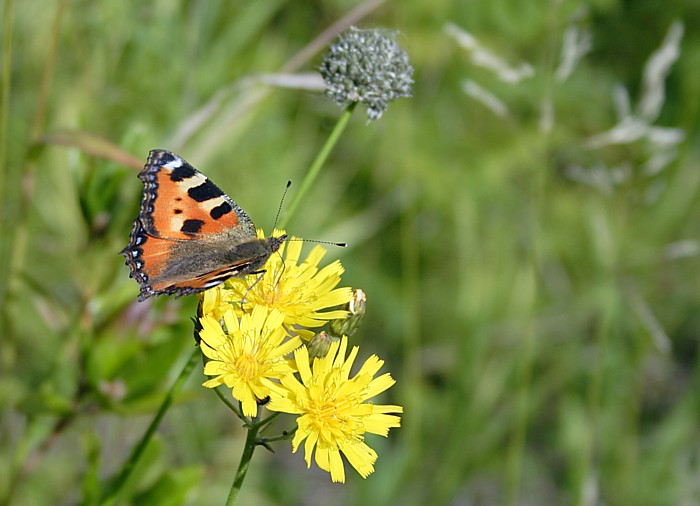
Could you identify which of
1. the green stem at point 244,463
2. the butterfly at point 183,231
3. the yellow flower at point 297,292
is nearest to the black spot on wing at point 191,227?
the butterfly at point 183,231

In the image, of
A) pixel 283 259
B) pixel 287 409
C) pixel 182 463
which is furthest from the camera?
pixel 182 463

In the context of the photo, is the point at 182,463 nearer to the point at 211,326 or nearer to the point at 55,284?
the point at 55,284

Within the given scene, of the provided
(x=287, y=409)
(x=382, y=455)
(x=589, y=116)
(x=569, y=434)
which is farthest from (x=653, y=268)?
(x=287, y=409)

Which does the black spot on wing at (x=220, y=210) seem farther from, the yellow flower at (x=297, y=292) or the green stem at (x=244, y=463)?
the green stem at (x=244, y=463)

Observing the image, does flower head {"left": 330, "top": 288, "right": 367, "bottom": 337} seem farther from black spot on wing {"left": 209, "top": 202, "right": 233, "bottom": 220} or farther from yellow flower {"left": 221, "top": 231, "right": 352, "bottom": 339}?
black spot on wing {"left": 209, "top": 202, "right": 233, "bottom": 220}

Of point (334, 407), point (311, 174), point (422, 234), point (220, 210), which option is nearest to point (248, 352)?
point (334, 407)

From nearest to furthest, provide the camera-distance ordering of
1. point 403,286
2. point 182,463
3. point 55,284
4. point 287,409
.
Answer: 1. point 287,409
2. point 182,463
3. point 55,284
4. point 403,286

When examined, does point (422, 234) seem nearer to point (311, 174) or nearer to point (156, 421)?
point (311, 174)
